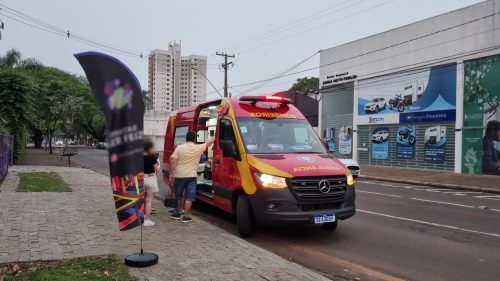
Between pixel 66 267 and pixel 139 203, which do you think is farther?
pixel 139 203

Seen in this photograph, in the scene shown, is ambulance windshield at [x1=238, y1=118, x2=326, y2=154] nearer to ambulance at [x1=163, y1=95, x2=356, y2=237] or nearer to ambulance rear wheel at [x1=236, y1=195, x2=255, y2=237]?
ambulance at [x1=163, y1=95, x2=356, y2=237]

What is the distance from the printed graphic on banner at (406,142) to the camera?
25.1m

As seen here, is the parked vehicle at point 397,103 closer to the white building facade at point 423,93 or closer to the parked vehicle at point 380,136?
the white building facade at point 423,93

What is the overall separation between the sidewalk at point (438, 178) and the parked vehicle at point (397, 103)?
3662 millimetres

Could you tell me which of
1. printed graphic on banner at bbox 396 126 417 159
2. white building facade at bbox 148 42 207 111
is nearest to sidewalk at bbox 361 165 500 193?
printed graphic on banner at bbox 396 126 417 159

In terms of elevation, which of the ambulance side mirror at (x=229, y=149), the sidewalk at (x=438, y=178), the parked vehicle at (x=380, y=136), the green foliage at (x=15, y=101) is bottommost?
the sidewalk at (x=438, y=178)

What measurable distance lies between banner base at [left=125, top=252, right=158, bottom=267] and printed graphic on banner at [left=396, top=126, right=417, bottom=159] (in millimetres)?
22321

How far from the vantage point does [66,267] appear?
4961 millimetres

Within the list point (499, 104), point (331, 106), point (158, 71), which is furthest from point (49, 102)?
point (499, 104)

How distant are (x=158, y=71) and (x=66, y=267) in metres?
37.8

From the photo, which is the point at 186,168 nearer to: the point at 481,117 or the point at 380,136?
the point at 481,117

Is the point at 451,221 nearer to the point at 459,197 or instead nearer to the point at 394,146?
the point at 459,197

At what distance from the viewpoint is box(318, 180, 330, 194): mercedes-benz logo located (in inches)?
269

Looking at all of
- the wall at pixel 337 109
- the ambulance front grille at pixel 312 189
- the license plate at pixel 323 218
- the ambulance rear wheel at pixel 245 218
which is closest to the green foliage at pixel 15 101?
the ambulance rear wheel at pixel 245 218
